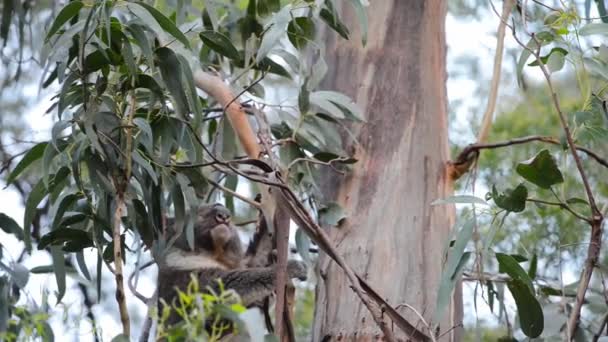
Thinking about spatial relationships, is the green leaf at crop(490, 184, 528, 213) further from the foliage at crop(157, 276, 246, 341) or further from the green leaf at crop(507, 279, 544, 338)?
the foliage at crop(157, 276, 246, 341)

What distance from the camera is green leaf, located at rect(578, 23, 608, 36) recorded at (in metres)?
2.59

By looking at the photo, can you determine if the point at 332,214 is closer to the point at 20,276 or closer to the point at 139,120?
the point at 139,120

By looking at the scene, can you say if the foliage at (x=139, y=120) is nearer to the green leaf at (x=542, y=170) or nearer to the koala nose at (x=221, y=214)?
the green leaf at (x=542, y=170)

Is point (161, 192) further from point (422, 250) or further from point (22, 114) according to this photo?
point (22, 114)

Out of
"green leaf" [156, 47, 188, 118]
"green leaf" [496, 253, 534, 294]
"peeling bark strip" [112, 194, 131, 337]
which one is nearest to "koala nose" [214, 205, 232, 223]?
"green leaf" [156, 47, 188, 118]

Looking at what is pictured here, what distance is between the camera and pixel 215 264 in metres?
4.09

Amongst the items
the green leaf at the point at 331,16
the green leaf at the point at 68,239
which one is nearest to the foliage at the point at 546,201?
the green leaf at the point at 331,16

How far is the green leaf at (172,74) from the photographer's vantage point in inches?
99.2

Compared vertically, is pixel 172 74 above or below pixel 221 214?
above

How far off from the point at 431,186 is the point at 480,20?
2.54m

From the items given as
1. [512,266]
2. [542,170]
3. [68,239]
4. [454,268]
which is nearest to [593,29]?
[542,170]

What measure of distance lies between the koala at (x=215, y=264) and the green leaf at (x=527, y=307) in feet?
3.96

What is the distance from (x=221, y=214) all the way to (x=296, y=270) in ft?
2.16

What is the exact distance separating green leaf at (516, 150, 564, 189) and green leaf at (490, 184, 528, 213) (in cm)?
4
